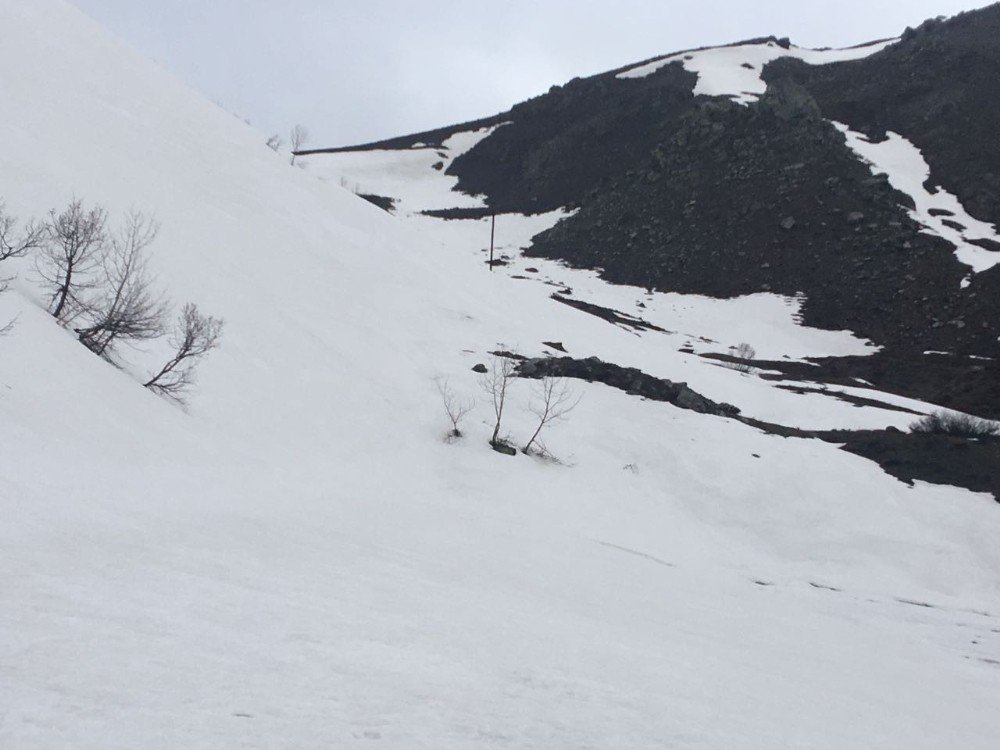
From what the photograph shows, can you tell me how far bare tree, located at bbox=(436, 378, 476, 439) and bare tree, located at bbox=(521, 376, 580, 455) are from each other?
2.00 m

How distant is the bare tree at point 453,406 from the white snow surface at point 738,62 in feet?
207

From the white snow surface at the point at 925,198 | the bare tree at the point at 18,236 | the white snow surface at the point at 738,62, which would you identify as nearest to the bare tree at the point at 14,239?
the bare tree at the point at 18,236

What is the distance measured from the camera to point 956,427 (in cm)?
2186

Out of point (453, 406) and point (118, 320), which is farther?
point (453, 406)

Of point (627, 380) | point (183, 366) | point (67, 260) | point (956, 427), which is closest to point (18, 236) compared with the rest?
point (67, 260)

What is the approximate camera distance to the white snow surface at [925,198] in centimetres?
4344

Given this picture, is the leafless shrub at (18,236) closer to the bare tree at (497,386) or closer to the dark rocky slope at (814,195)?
the bare tree at (497,386)

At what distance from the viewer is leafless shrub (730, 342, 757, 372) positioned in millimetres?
34184

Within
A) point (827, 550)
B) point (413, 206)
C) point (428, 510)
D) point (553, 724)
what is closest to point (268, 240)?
point (428, 510)

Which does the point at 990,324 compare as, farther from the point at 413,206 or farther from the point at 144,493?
the point at 413,206

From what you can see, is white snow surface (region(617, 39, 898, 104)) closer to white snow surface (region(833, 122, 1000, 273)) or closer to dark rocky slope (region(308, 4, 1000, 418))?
dark rocky slope (region(308, 4, 1000, 418))

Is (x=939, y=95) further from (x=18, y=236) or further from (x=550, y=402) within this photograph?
(x=18, y=236)

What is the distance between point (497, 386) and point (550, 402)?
1840 mm

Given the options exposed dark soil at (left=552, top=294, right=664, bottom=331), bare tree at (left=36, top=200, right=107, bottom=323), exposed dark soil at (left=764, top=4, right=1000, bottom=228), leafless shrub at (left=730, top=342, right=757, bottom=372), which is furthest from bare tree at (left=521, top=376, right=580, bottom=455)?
exposed dark soil at (left=764, top=4, right=1000, bottom=228)
